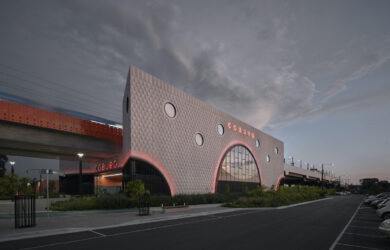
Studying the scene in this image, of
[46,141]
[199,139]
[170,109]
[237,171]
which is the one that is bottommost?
[237,171]

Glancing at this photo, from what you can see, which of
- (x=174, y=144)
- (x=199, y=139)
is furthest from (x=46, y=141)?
(x=199, y=139)

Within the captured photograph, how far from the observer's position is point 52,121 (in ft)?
84.2

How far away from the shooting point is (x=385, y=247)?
951cm

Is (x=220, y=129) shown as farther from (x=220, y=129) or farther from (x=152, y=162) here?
(x=152, y=162)

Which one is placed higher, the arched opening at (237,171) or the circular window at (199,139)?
the circular window at (199,139)

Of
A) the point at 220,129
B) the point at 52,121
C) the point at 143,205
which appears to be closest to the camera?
the point at 143,205

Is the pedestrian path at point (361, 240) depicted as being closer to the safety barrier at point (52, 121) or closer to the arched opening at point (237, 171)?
the safety barrier at point (52, 121)

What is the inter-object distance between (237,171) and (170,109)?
21572mm

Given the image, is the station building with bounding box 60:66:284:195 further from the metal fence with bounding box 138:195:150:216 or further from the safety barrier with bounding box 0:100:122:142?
the metal fence with bounding box 138:195:150:216

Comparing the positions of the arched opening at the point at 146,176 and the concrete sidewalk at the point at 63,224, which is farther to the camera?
the arched opening at the point at 146,176

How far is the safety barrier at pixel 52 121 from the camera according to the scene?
22266 mm

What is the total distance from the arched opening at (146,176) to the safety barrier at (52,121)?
22.9 ft

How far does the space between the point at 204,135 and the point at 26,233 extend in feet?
90.1

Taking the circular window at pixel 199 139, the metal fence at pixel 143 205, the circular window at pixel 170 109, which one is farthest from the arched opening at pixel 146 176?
the circular window at pixel 199 139
